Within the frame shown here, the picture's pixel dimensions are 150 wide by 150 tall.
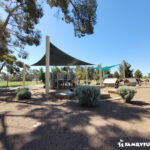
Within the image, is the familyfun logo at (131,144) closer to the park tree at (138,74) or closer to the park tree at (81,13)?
the park tree at (81,13)

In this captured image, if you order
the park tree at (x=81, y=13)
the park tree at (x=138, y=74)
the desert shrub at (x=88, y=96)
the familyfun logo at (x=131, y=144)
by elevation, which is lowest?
the familyfun logo at (x=131, y=144)

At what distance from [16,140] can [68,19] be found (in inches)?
321

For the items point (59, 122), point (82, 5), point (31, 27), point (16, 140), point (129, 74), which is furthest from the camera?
point (129, 74)

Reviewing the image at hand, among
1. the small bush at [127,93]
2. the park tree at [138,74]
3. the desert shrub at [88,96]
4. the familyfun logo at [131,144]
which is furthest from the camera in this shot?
the park tree at [138,74]

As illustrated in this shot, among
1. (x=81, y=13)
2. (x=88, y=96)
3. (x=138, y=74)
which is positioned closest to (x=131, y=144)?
(x=88, y=96)

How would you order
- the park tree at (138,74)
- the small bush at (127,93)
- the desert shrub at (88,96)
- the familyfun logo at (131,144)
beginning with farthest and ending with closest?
the park tree at (138,74) → the small bush at (127,93) → the desert shrub at (88,96) → the familyfun logo at (131,144)

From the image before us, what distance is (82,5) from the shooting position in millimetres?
6500

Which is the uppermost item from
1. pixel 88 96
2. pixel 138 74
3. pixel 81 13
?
pixel 81 13

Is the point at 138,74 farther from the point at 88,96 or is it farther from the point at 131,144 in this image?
the point at 131,144

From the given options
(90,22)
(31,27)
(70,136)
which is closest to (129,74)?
(90,22)

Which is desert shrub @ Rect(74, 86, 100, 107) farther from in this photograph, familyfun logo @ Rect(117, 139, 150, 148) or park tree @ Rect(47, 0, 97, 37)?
park tree @ Rect(47, 0, 97, 37)

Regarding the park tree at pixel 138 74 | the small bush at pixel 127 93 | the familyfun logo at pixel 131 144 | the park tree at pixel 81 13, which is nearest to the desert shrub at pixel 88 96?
the small bush at pixel 127 93

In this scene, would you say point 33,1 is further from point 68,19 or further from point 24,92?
point 24,92

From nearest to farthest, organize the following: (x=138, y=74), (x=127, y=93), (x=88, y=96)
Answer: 1. (x=88, y=96)
2. (x=127, y=93)
3. (x=138, y=74)
